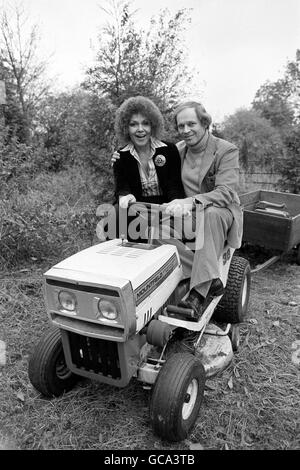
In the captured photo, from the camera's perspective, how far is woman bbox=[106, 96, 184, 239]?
2.79 m

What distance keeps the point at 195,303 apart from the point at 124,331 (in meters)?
0.68

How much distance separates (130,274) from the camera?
200 centimetres

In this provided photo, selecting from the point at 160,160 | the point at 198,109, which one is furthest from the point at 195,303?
the point at 198,109

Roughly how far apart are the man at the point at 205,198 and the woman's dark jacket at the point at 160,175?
91mm

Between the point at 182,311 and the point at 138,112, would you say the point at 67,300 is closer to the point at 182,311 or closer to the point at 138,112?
the point at 182,311

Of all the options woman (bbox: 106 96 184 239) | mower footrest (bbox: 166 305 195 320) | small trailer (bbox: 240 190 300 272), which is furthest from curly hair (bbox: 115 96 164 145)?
small trailer (bbox: 240 190 300 272)

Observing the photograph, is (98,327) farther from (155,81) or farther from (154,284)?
(155,81)

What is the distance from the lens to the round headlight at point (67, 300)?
6.57 ft

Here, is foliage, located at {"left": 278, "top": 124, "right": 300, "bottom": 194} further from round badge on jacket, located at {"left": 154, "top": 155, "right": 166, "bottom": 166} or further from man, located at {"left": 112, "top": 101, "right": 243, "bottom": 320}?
round badge on jacket, located at {"left": 154, "top": 155, "right": 166, "bottom": 166}

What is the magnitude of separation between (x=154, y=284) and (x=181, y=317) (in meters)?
0.35

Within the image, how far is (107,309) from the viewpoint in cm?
192

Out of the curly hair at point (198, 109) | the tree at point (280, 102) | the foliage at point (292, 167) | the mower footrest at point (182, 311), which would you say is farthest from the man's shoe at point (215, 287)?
the tree at point (280, 102)

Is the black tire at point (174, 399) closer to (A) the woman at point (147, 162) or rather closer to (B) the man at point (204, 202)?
(B) the man at point (204, 202)
